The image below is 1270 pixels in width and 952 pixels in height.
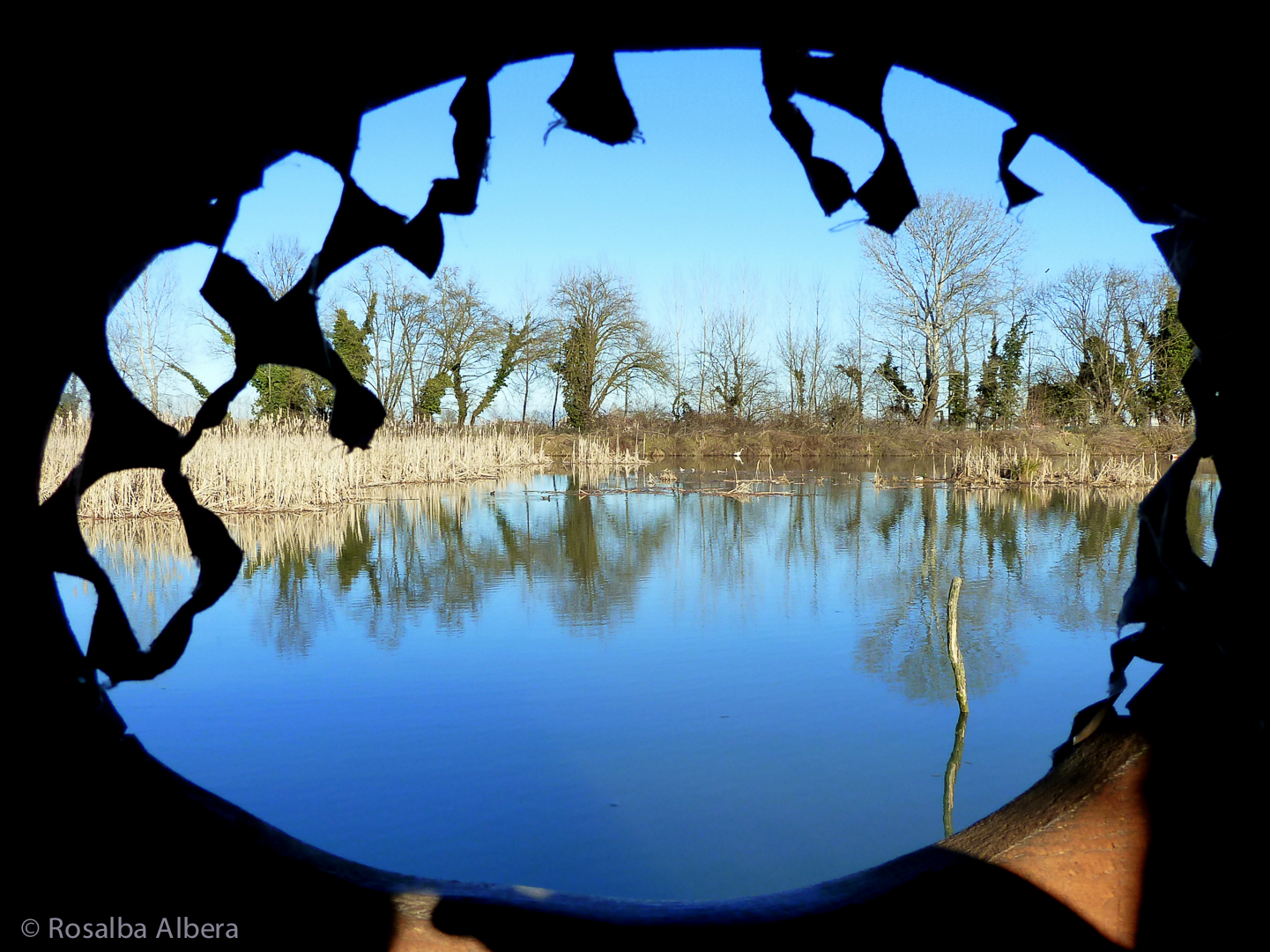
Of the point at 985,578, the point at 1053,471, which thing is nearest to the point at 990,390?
the point at 1053,471

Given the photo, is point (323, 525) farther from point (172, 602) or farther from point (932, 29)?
point (932, 29)

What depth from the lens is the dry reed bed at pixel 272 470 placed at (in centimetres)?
1049

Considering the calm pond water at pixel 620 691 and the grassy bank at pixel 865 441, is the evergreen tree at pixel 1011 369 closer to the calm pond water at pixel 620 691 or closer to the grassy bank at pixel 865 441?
the grassy bank at pixel 865 441

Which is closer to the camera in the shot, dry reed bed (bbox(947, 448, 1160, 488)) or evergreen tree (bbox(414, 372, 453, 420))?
dry reed bed (bbox(947, 448, 1160, 488))

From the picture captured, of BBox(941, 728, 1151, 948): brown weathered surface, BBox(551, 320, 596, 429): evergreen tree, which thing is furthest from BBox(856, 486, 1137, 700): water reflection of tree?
BBox(551, 320, 596, 429): evergreen tree

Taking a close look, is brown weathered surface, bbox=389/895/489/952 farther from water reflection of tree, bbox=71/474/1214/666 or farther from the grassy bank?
the grassy bank

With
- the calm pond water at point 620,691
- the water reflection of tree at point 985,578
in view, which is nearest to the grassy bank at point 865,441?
the water reflection of tree at point 985,578

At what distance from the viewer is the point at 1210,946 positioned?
814 mm

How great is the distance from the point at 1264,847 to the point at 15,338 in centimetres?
110

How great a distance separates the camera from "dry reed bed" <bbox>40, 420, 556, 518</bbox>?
1049 cm

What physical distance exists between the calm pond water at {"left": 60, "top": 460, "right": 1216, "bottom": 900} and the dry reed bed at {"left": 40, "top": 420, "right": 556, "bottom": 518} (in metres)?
0.76

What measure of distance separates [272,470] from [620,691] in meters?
8.94

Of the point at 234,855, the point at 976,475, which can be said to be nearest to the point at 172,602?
the point at 234,855

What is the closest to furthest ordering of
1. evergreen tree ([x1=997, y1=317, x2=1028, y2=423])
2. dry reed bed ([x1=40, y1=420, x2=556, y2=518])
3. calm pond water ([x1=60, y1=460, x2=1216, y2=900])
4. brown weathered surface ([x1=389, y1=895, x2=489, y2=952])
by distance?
brown weathered surface ([x1=389, y1=895, x2=489, y2=952]) → calm pond water ([x1=60, y1=460, x2=1216, y2=900]) → dry reed bed ([x1=40, y1=420, x2=556, y2=518]) → evergreen tree ([x1=997, y1=317, x2=1028, y2=423])
